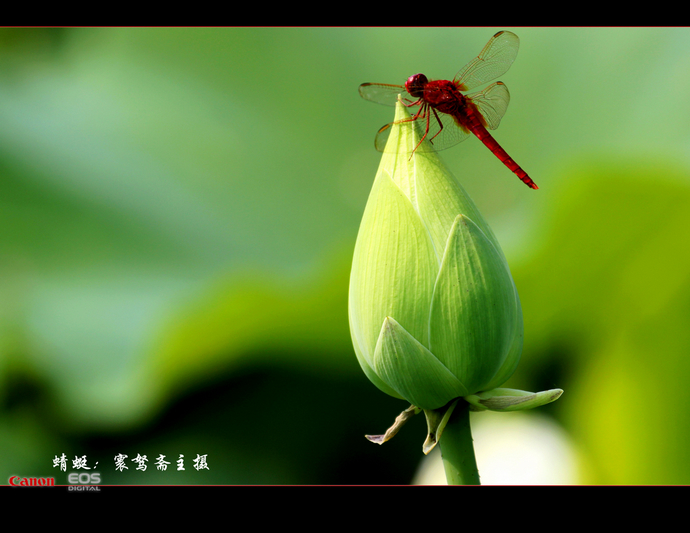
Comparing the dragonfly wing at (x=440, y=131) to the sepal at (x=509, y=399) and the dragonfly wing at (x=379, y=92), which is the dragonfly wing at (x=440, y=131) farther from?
the sepal at (x=509, y=399)

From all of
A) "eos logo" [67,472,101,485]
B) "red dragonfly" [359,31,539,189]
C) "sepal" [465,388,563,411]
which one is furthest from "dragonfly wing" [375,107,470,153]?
"eos logo" [67,472,101,485]

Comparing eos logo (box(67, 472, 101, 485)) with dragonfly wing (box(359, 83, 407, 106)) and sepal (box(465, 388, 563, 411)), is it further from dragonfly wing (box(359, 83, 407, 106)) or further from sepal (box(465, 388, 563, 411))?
dragonfly wing (box(359, 83, 407, 106))

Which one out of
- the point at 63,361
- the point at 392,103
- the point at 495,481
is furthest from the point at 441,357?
the point at 63,361

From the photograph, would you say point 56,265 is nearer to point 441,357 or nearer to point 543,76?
point 441,357

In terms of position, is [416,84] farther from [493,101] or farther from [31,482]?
[31,482]

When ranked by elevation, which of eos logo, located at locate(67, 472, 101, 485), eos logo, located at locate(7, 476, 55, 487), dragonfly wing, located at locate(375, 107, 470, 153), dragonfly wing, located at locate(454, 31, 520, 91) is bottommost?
eos logo, located at locate(67, 472, 101, 485)

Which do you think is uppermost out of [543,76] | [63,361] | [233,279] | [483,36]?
[483,36]

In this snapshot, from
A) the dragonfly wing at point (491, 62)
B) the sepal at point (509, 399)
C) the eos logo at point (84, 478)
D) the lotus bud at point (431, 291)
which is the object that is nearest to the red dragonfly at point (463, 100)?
the dragonfly wing at point (491, 62)

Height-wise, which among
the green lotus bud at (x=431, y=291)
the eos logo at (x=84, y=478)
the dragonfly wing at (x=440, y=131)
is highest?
the dragonfly wing at (x=440, y=131)
